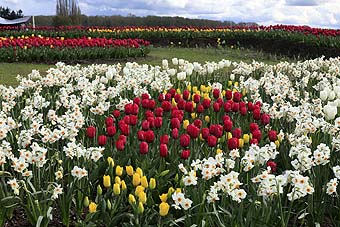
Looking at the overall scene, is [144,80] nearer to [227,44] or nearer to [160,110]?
[160,110]

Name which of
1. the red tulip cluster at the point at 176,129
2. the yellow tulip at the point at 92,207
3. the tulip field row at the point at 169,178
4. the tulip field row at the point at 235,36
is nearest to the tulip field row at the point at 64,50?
the tulip field row at the point at 235,36

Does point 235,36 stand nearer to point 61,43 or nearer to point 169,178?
point 61,43

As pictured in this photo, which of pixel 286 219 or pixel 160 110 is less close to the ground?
pixel 160 110

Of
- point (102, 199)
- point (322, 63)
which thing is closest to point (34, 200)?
point (102, 199)

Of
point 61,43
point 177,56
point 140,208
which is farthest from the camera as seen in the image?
point 177,56

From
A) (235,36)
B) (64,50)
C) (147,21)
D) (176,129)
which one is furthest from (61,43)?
(147,21)

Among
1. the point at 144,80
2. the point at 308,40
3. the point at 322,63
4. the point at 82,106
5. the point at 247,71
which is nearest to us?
the point at 82,106

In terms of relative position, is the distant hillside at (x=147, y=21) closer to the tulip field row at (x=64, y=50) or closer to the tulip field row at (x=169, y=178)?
the tulip field row at (x=64, y=50)

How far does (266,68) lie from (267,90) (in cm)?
296

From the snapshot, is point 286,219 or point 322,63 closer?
point 286,219

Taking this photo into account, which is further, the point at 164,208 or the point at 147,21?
the point at 147,21

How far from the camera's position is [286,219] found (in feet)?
11.3

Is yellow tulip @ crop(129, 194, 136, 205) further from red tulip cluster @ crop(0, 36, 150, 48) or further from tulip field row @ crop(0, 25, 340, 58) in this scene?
tulip field row @ crop(0, 25, 340, 58)

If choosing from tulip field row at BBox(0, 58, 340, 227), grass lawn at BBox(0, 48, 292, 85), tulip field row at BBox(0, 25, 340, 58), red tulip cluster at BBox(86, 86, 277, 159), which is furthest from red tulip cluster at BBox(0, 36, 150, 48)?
tulip field row at BBox(0, 58, 340, 227)
